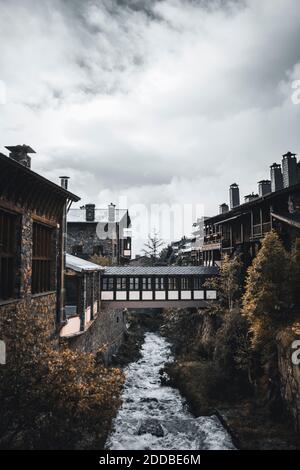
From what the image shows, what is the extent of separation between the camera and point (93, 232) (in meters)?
33.0

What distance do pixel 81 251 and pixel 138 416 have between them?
19.9 m

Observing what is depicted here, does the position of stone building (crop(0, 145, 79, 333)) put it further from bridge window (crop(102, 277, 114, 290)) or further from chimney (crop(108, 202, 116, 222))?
chimney (crop(108, 202, 116, 222))

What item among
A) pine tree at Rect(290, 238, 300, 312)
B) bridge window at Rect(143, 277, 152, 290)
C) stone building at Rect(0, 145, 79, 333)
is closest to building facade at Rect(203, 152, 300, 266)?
pine tree at Rect(290, 238, 300, 312)

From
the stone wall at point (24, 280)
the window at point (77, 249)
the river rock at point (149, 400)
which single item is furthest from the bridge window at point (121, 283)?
the stone wall at point (24, 280)

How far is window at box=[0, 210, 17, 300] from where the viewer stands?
9.22 meters

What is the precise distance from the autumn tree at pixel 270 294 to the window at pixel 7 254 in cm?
1045

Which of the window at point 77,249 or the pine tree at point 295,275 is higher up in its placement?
the window at point 77,249

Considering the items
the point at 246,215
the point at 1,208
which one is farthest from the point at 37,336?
the point at 246,215

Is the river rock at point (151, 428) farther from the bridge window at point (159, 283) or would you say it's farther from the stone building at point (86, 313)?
the bridge window at point (159, 283)

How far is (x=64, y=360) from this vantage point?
7.64 meters

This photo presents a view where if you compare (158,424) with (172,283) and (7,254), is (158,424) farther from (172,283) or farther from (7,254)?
(7,254)

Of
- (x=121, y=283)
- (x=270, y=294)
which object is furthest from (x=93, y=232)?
(x=270, y=294)

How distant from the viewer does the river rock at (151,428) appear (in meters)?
13.7
